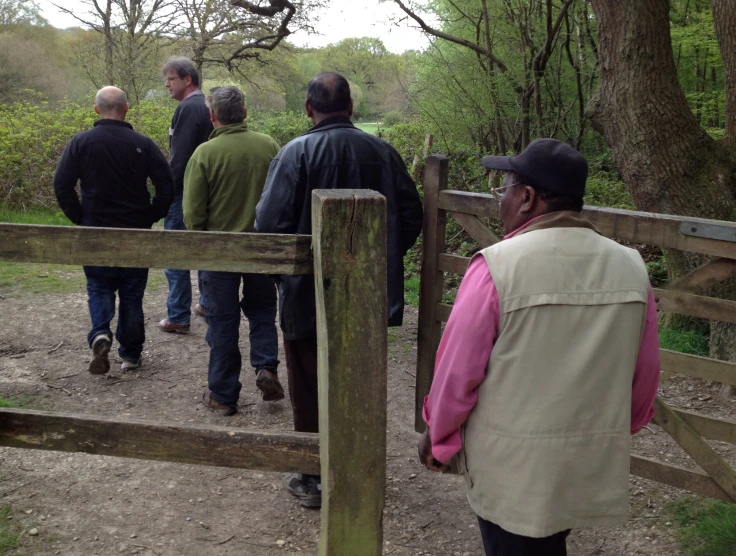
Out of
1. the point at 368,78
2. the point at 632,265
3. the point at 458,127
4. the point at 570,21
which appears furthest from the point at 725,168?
the point at 368,78

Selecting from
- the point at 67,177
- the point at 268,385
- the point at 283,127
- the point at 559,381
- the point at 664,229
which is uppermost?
the point at 283,127

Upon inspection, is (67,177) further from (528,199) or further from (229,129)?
(528,199)

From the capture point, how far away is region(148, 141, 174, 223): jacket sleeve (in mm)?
5180

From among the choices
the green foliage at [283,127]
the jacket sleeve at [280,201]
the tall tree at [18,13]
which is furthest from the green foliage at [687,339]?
the tall tree at [18,13]

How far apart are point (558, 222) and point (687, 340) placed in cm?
426

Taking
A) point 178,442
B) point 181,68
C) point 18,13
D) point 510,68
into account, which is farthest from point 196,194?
point 18,13

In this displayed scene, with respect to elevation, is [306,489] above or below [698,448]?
below

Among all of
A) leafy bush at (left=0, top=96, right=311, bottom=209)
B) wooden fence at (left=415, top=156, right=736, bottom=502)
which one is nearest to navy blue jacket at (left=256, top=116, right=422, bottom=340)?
wooden fence at (left=415, top=156, right=736, bottom=502)

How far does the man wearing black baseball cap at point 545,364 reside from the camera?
69.9 inches

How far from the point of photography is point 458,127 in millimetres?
11156

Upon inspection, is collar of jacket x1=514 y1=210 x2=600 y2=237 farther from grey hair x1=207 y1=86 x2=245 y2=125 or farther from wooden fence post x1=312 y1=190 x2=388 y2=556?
grey hair x1=207 y1=86 x2=245 y2=125

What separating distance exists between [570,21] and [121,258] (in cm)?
890

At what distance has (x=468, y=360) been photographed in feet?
5.96

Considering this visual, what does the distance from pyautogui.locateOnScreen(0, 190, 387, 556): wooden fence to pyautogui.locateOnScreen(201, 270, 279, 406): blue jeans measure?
2102mm
